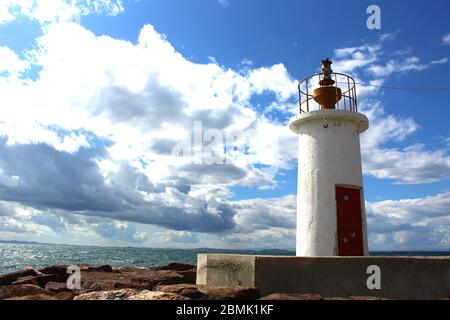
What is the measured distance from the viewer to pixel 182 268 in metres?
14.0

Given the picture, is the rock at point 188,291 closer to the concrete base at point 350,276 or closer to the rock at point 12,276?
the concrete base at point 350,276

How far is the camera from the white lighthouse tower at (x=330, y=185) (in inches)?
342

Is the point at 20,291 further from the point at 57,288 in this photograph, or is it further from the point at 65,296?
the point at 65,296

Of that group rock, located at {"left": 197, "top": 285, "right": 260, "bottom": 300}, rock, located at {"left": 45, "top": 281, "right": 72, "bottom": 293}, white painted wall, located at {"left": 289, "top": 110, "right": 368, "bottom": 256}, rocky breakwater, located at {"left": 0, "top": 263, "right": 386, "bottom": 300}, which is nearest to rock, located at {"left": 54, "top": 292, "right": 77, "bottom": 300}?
rocky breakwater, located at {"left": 0, "top": 263, "right": 386, "bottom": 300}

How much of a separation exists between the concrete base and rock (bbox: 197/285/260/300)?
39 cm

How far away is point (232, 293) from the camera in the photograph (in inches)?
246

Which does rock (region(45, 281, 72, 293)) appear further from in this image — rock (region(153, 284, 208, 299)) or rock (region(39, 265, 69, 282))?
rock (region(153, 284, 208, 299))

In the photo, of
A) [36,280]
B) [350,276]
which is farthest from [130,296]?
[36,280]

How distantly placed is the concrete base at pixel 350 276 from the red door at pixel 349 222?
197 centimetres

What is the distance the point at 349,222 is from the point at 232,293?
3.59m

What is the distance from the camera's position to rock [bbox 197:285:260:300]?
6.20m

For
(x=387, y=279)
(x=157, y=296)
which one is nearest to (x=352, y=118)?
(x=387, y=279)
